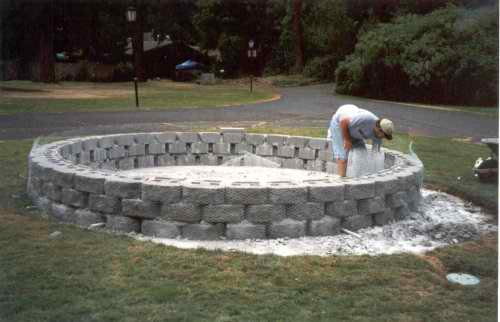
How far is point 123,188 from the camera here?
716 centimetres

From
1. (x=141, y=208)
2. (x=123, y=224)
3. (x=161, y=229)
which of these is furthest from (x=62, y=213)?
(x=161, y=229)

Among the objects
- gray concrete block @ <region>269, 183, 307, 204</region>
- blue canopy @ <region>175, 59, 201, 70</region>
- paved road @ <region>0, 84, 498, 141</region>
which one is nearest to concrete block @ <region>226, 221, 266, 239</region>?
gray concrete block @ <region>269, 183, 307, 204</region>

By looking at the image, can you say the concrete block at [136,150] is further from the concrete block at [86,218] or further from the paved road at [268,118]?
the concrete block at [86,218]

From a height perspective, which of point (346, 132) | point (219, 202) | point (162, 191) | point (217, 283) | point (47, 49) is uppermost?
point (47, 49)

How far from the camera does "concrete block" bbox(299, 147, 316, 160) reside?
12.5m

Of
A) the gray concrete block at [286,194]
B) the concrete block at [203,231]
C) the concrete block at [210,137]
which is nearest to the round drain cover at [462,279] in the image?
the gray concrete block at [286,194]

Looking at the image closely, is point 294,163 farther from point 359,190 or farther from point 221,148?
point 359,190

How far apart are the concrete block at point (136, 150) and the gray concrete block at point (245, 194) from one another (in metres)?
5.92

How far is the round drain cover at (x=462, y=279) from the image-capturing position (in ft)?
19.4

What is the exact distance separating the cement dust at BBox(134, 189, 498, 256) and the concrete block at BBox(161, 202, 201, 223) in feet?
0.84

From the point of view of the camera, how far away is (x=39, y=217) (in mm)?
7859

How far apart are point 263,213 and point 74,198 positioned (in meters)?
2.38

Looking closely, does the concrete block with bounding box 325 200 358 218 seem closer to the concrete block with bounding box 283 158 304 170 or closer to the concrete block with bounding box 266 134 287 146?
the concrete block with bounding box 283 158 304 170

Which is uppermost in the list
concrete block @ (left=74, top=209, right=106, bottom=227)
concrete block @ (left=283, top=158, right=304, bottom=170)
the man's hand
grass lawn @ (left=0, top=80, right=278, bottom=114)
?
the man's hand
